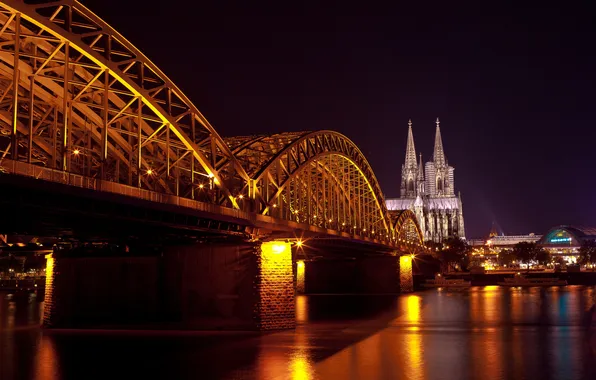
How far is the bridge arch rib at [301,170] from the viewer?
5588cm

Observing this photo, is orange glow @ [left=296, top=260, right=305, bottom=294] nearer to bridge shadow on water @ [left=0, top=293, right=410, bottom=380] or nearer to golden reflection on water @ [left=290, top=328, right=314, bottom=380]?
bridge shadow on water @ [left=0, top=293, right=410, bottom=380]

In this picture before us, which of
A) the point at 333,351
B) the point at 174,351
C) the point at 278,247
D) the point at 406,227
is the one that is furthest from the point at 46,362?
the point at 406,227

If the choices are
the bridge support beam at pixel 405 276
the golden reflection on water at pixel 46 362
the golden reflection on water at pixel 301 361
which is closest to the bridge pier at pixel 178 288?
the golden reflection on water at pixel 301 361

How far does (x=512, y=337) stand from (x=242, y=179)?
871 inches

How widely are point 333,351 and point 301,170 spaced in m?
29.9

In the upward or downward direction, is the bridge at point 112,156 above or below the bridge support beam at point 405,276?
above

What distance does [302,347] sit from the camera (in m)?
35.8

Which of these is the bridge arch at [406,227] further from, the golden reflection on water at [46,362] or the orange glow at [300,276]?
the golden reflection on water at [46,362]

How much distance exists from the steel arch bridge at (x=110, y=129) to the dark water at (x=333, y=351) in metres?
8.28

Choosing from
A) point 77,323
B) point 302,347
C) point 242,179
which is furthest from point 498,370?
→ point 77,323

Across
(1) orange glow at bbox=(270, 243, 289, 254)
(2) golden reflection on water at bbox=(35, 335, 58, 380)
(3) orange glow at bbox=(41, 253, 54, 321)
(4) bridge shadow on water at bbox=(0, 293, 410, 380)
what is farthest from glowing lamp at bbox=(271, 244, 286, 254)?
(3) orange glow at bbox=(41, 253, 54, 321)

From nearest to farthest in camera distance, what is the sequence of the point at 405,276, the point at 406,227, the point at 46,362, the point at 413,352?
1. the point at 46,362
2. the point at 413,352
3. the point at 405,276
4. the point at 406,227

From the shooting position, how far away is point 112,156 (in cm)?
4509

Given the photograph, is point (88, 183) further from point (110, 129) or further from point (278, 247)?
point (278, 247)
